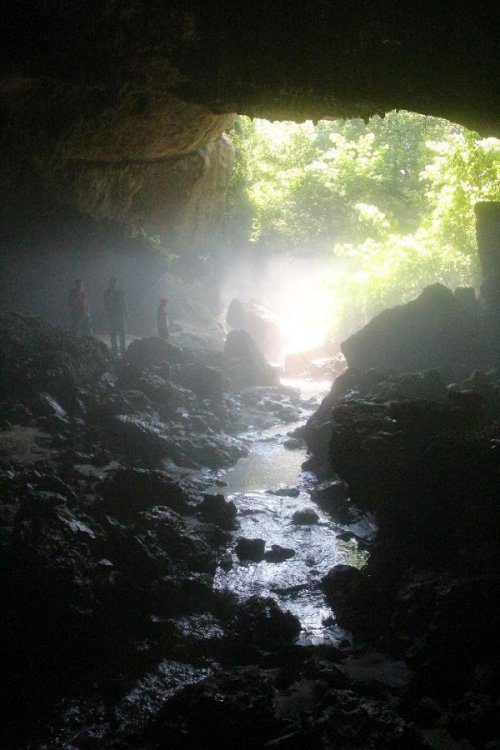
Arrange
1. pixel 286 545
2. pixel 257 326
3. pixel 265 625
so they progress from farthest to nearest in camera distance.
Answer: pixel 257 326
pixel 286 545
pixel 265 625

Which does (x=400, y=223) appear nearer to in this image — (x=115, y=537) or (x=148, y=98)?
(x=148, y=98)

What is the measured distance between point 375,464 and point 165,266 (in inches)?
702

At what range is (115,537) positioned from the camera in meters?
6.07

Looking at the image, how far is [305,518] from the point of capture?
7785mm

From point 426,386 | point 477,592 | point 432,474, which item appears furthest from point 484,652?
point 426,386

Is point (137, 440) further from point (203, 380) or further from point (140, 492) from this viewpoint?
point (203, 380)

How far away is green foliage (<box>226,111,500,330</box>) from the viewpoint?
1652 centimetres

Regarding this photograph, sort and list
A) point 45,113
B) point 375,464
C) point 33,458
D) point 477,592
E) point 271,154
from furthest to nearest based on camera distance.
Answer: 1. point 271,154
2. point 45,113
3. point 33,458
4. point 375,464
5. point 477,592

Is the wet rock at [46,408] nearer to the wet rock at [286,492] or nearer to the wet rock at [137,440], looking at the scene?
the wet rock at [137,440]

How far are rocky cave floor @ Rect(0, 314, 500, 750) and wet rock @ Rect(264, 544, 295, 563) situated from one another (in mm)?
28

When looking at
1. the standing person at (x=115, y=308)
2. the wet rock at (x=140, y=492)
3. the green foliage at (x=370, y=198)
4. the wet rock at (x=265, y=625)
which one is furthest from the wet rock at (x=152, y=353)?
the wet rock at (x=265, y=625)

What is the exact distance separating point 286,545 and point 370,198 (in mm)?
23849

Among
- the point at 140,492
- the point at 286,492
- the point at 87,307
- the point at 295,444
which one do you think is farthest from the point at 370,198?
the point at 140,492

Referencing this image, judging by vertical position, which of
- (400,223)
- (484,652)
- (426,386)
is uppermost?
(400,223)
